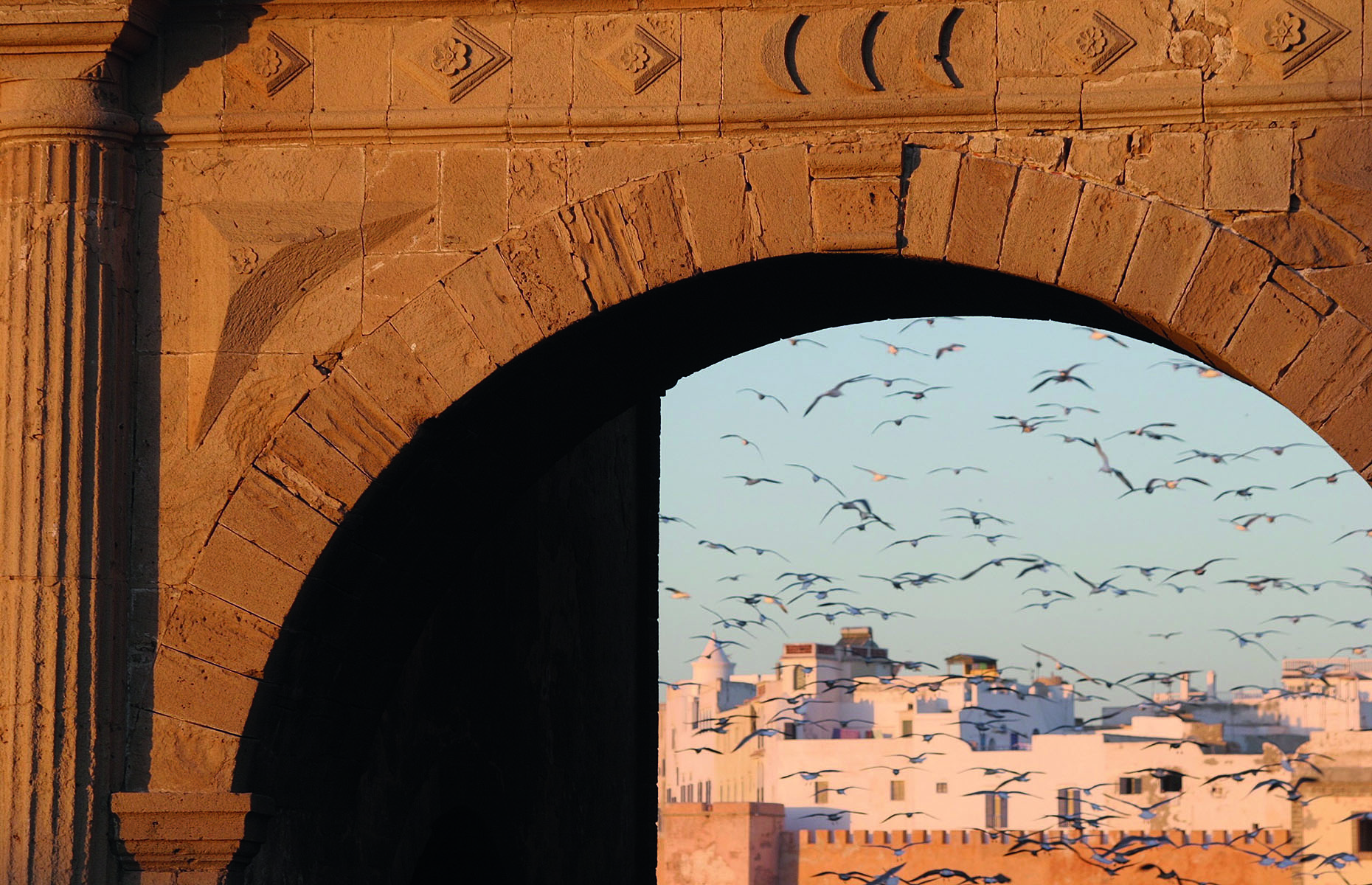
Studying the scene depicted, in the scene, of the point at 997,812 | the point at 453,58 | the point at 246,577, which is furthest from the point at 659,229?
the point at 997,812

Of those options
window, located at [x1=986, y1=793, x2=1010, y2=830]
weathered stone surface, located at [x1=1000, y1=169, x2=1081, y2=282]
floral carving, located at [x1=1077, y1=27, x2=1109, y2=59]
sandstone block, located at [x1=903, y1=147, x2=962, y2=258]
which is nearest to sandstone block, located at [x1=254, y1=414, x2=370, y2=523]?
sandstone block, located at [x1=903, y1=147, x2=962, y2=258]

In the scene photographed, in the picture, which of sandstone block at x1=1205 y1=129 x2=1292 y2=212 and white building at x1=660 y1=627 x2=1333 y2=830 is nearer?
sandstone block at x1=1205 y1=129 x2=1292 y2=212

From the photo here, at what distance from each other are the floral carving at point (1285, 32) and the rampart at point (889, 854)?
28088 mm

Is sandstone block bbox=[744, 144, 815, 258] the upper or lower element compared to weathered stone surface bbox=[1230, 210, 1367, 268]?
upper

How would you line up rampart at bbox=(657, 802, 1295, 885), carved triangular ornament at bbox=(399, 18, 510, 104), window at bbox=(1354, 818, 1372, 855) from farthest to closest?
rampart at bbox=(657, 802, 1295, 885)
window at bbox=(1354, 818, 1372, 855)
carved triangular ornament at bbox=(399, 18, 510, 104)

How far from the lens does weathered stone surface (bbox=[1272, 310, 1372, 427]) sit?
437cm

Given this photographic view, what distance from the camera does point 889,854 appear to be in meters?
39.6

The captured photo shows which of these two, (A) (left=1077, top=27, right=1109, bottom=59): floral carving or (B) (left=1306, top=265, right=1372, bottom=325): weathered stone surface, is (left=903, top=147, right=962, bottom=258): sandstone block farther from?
(B) (left=1306, top=265, right=1372, bottom=325): weathered stone surface

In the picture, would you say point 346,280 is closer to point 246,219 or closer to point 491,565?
point 246,219

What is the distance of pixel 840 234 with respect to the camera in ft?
15.1

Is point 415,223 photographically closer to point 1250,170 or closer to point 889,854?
point 1250,170

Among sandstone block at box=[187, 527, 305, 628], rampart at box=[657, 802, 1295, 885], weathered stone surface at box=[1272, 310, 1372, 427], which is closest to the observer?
weathered stone surface at box=[1272, 310, 1372, 427]

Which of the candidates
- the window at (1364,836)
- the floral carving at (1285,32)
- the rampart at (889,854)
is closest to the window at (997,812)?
the rampart at (889,854)

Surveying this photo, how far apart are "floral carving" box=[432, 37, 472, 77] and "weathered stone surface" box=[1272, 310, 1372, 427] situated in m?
2.01
